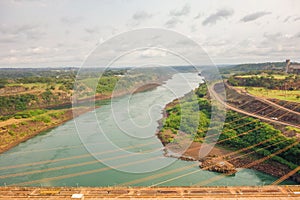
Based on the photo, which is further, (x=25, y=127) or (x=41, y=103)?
(x=41, y=103)

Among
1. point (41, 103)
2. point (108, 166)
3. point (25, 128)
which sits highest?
point (41, 103)

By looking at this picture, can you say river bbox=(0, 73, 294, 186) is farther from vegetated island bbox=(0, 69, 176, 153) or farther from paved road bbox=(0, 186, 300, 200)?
paved road bbox=(0, 186, 300, 200)

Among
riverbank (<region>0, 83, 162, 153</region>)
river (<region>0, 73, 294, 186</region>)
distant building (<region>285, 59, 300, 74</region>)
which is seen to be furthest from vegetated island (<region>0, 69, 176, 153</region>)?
distant building (<region>285, 59, 300, 74</region>)

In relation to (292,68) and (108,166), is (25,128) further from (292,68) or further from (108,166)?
(292,68)

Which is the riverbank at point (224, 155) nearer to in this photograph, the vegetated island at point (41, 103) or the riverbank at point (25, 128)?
the vegetated island at point (41, 103)

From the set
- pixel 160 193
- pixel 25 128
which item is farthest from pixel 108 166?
pixel 25 128

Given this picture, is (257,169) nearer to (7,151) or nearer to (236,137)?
(236,137)

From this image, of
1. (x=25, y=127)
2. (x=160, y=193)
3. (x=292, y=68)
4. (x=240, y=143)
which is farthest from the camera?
(x=292, y=68)

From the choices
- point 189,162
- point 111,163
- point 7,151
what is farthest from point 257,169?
point 7,151

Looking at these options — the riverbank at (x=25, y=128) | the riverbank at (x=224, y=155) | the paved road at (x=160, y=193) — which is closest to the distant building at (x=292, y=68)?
the riverbank at (x=224, y=155)
